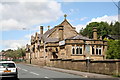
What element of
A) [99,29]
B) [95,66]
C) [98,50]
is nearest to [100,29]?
[99,29]

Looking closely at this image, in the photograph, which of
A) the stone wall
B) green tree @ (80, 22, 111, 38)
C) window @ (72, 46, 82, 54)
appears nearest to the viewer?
the stone wall

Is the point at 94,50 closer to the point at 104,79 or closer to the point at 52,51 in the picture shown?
the point at 52,51

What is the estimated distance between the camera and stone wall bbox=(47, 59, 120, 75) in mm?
20803

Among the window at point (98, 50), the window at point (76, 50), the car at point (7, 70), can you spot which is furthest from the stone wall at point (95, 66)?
the window at point (98, 50)

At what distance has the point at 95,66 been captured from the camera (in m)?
24.9

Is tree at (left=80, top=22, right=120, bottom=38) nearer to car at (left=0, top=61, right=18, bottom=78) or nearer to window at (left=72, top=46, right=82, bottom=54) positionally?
window at (left=72, top=46, right=82, bottom=54)

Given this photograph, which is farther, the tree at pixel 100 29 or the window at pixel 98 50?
the tree at pixel 100 29

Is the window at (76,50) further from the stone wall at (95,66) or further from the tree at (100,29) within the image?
the tree at (100,29)

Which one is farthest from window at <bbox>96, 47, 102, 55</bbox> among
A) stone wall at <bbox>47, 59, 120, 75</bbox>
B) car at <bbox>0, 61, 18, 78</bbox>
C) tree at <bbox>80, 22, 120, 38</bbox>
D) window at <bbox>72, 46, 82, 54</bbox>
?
tree at <bbox>80, 22, 120, 38</bbox>

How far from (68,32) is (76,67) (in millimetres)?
32504

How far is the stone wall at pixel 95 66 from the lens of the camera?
20.8 metres

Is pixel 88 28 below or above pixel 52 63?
above

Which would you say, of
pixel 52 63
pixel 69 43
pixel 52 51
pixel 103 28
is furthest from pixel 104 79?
pixel 103 28

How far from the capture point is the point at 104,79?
714 inches
